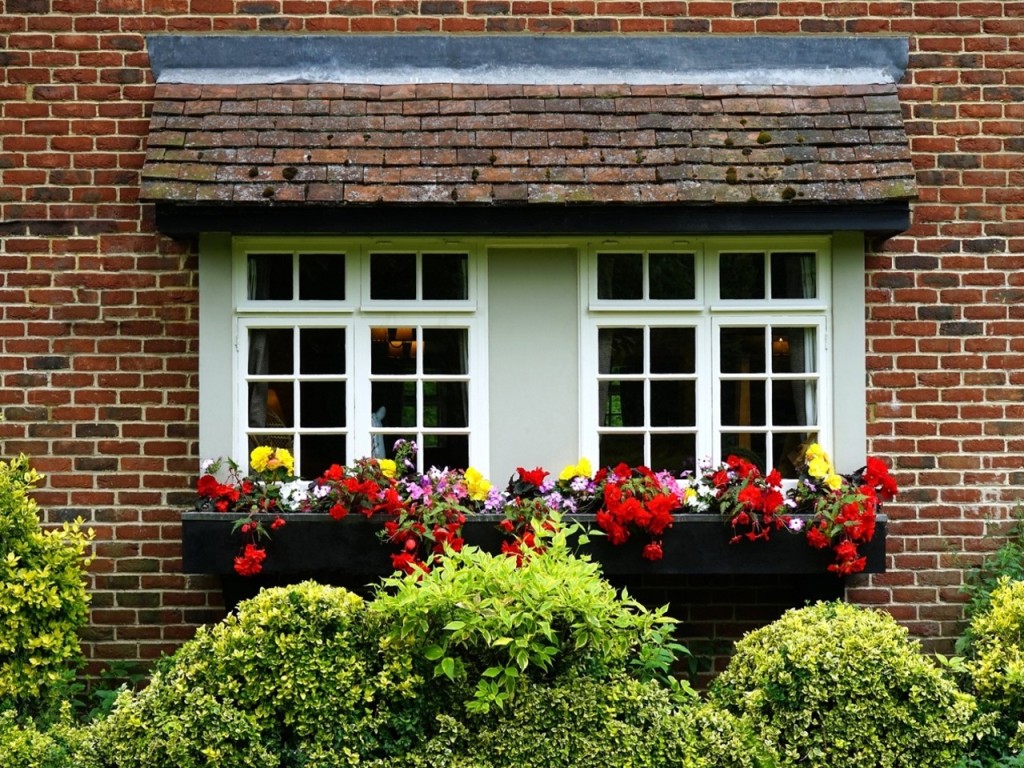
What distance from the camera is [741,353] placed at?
18.8 ft

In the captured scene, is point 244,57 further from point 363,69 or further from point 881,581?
point 881,581

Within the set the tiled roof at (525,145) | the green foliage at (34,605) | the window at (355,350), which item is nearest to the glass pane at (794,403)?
the tiled roof at (525,145)

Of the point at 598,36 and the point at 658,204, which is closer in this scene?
the point at 658,204

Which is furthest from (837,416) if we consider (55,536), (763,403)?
(55,536)

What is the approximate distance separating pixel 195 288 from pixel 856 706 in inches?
157

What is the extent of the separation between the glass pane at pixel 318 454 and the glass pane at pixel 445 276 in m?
0.96

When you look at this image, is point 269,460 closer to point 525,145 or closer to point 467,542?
point 467,542

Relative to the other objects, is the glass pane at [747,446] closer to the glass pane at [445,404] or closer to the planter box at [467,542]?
the planter box at [467,542]

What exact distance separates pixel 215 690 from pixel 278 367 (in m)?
2.06

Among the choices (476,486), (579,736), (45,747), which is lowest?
(45,747)

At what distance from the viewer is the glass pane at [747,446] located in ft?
18.7

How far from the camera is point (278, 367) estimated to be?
5.69 m

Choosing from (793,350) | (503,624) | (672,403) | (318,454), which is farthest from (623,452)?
(503,624)

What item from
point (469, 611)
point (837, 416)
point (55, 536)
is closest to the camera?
point (469, 611)
